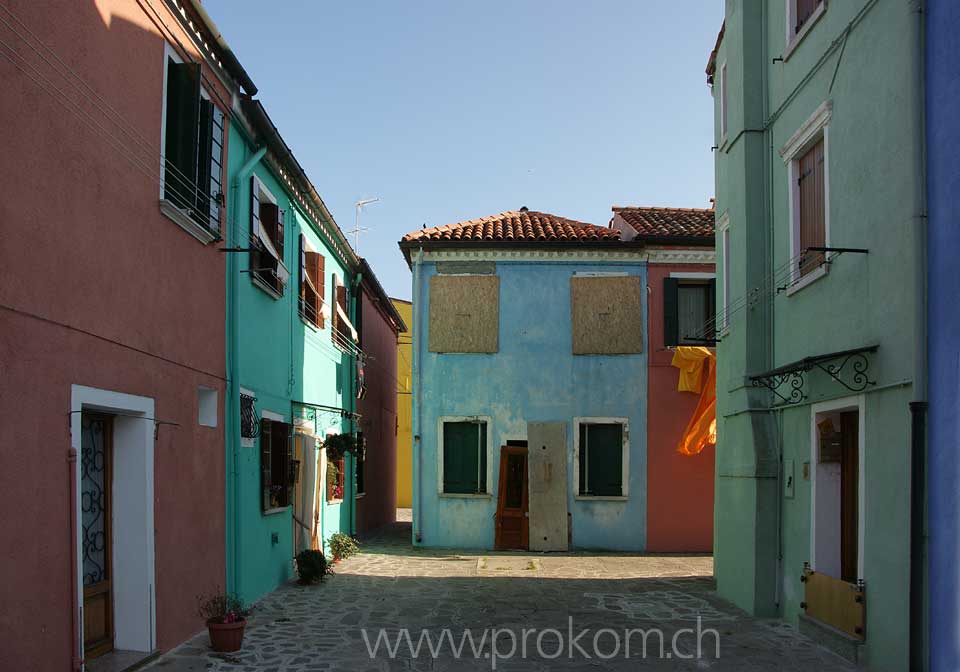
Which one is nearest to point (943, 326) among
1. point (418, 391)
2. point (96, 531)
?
point (96, 531)

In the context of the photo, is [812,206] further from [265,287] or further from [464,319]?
[464,319]

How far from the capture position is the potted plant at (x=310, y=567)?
12.9m

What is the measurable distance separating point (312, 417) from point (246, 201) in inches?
199

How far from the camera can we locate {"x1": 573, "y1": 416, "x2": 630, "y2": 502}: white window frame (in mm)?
17781

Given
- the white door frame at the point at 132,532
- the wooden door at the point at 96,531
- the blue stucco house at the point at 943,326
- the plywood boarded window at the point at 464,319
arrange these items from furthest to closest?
Result: the plywood boarded window at the point at 464,319
the white door frame at the point at 132,532
the wooden door at the point at 96,531
the blue stucco house at the point at 943,326

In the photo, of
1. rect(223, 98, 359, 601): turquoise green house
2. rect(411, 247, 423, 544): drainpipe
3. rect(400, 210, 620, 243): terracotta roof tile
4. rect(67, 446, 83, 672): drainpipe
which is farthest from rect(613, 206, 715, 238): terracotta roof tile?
rect(67, 446, 83, 672): drainpipe

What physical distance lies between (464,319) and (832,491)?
977 cm

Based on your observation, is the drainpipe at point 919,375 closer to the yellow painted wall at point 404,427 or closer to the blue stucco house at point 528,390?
the blue stucco house at point 528,390

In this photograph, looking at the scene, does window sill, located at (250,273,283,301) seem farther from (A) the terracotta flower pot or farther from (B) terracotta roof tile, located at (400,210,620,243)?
(B) terracotta roof tile, located at (400,210,620,243)

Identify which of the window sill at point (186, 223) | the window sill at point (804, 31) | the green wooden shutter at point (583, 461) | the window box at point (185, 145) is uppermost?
the window sill at point (804, 31)

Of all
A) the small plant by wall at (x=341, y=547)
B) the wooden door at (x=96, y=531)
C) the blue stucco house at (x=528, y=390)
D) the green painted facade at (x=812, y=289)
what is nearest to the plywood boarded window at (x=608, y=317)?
the blue stucco house at (x=528, y=390)

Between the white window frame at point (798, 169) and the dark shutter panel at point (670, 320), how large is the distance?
7446 mm

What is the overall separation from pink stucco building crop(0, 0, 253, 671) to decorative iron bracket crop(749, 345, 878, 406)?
5.91m
